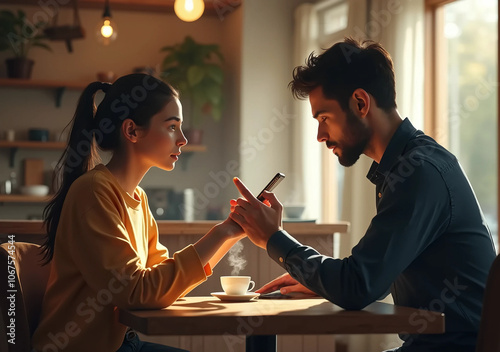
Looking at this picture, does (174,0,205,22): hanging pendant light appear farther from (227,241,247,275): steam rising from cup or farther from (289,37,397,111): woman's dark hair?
(289,37,397,111): woman's dark hair

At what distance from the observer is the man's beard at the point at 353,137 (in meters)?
1.76

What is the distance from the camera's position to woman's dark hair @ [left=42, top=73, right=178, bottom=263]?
1.83m

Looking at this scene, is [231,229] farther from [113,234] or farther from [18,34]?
[18,34]

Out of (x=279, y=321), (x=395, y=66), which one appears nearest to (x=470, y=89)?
(x=395, y=66)

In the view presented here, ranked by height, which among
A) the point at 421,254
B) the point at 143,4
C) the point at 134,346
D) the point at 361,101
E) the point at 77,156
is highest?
the point at 143,4

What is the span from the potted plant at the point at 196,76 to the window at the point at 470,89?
6.37ft

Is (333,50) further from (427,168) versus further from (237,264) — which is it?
(237,264)

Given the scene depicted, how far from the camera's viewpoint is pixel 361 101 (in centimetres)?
175

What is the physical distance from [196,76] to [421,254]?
164 inches

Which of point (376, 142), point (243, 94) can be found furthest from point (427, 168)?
point (243, 94)

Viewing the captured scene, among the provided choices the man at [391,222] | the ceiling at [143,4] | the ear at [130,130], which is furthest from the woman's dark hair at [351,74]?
the ceiling at [143,4]

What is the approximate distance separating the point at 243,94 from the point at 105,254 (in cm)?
419

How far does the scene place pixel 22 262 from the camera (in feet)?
5.89

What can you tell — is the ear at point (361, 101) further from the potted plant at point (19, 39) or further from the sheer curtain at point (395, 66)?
the potted plant at point (19, 39)
